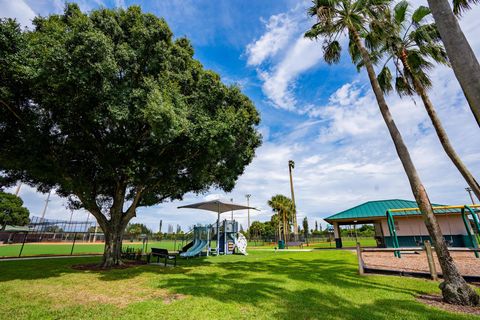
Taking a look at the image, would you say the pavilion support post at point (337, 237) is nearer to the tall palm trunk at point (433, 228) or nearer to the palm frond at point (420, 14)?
the tall palm trunk at point (433, 228)

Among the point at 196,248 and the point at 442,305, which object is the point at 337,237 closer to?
the point at 196,248

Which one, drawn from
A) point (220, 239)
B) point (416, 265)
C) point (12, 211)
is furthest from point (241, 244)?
point (12, 211)

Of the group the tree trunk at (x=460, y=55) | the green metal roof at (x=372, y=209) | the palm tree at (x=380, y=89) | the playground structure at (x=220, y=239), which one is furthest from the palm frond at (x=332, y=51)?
the green metal roof at (x=372, y=209)

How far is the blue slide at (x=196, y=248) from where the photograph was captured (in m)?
17.2

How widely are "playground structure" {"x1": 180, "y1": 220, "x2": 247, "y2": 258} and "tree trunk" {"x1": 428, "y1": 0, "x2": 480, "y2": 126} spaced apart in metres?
18.1

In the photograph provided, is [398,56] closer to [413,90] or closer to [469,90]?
[413,90]

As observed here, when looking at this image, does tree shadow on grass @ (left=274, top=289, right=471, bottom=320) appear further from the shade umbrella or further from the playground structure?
the playground structure

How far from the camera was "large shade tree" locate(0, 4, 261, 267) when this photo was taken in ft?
25.0

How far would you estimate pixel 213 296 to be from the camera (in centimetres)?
626

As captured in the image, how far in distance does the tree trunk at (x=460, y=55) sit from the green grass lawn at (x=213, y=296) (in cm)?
424

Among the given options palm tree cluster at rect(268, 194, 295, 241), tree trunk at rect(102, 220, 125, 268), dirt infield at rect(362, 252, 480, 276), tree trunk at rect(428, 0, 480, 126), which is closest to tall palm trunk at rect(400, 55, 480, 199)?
dirt infield at rect(362, 252, 480, 276)

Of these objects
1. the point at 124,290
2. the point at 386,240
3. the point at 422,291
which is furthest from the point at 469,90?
the point at 386,240

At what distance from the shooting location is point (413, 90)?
10133 millimetres

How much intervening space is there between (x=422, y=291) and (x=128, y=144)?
1132 centimetres
